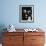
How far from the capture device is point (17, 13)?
4.00m

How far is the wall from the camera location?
3990 mm

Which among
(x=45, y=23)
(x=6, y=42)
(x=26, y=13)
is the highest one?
(x=26, y=13)

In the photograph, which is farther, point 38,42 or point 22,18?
point 22,18

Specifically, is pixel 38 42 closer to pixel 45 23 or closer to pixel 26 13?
pixel 45 23

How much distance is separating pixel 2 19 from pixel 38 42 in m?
1.35

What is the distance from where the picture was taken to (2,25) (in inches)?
159

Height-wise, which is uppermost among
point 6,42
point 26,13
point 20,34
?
point 26,13

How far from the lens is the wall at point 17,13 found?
3990 millimetres

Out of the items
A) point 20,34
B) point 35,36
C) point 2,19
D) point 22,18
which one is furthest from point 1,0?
point 35,36

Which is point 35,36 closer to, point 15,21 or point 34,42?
point 34,42

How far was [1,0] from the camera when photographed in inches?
157

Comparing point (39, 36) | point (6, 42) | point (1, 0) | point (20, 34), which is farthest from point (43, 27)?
point (1, 0)

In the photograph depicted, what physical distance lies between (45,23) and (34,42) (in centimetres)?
83

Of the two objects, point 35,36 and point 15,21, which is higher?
point 15,21
